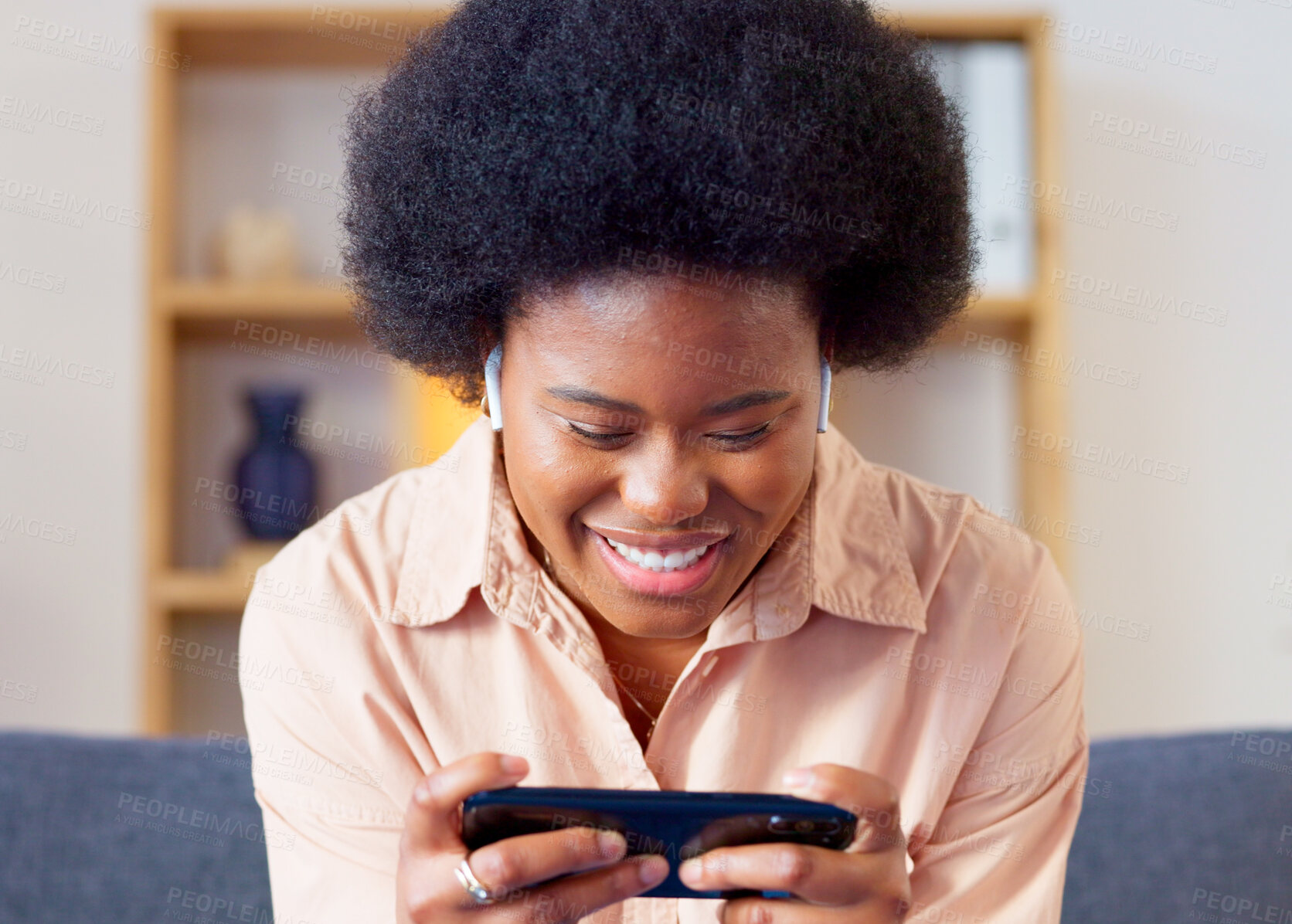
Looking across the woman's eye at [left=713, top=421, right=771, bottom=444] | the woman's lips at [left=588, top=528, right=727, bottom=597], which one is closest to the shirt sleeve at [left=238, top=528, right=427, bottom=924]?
the woman's lips at [left=588, top=528, right=727, bottom=597]

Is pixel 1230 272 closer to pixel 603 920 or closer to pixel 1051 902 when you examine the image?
pixel 1051 902

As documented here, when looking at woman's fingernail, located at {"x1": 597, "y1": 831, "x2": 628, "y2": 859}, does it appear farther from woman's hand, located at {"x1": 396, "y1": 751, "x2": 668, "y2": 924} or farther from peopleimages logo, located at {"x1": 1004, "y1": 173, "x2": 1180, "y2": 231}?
peopleimages logo, located at {"x1": 1004, "y1": 173, "x2": 1180, "y2": 231}

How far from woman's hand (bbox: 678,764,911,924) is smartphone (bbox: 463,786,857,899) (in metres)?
0.01

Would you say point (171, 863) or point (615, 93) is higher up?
point (615, 93)

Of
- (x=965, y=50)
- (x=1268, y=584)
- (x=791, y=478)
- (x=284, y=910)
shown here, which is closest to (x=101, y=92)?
(x=965, y=50)

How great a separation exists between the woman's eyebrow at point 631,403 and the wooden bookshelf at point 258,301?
5.11 ft

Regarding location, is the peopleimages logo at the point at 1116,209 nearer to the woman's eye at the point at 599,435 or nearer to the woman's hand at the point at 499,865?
the woman's eye at the point at 599,435

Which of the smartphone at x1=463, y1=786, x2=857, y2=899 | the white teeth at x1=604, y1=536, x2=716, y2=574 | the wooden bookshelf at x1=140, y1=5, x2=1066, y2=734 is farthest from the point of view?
the wooden bookshelf at x1=140, y1=5, x2=1066, y2=734

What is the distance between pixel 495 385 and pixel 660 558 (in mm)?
229

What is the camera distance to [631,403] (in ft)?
3.35

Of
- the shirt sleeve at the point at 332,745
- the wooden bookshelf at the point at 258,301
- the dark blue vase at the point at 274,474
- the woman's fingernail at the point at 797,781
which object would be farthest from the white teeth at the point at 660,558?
the dark blue vase at the point at 274,474

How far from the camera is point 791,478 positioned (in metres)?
1.11

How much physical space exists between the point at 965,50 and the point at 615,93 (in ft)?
6.11

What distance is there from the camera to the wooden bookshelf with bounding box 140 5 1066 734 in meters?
2.61
